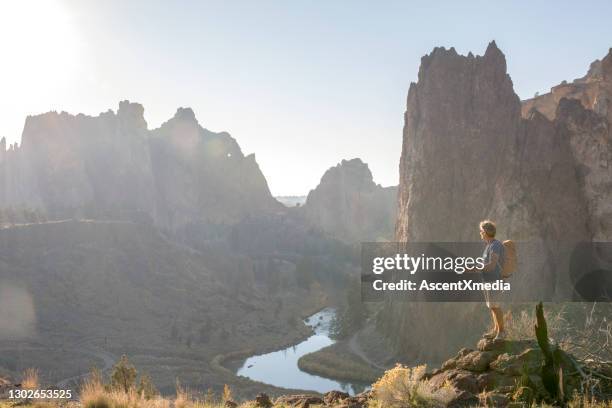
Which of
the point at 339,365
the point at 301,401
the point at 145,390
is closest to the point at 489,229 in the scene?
the point at 301,401

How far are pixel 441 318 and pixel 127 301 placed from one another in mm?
52415

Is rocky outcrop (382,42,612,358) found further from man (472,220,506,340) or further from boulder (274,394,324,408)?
boulder (274,394,324,408)

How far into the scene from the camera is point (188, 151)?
19862 cm

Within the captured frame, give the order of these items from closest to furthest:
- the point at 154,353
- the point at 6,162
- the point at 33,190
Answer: the point at 154,353 < the point at 33,190 < the point at 6,162

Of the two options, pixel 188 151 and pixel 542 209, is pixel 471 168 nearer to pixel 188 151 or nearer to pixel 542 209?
pixel 542 209

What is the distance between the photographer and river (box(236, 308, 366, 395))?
182 feet

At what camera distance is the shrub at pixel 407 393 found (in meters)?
8.75

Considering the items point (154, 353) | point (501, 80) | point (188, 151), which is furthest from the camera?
point (188, 151)

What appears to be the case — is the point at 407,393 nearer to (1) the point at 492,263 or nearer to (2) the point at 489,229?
(1) the point at 492,263

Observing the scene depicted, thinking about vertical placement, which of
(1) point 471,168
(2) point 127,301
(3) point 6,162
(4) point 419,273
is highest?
(3) point 6,162

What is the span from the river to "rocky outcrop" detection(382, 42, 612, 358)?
8.62 m

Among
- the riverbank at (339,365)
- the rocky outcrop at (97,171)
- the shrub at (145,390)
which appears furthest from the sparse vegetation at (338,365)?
the rocky outcrop at (97,171)

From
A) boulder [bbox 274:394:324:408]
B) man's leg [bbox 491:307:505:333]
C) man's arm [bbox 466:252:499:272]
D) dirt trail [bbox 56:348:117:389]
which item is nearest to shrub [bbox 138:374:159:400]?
boulder [bbox 274:394:324:408]

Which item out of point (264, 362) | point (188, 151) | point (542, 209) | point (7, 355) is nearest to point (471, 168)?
point (542, 209)
